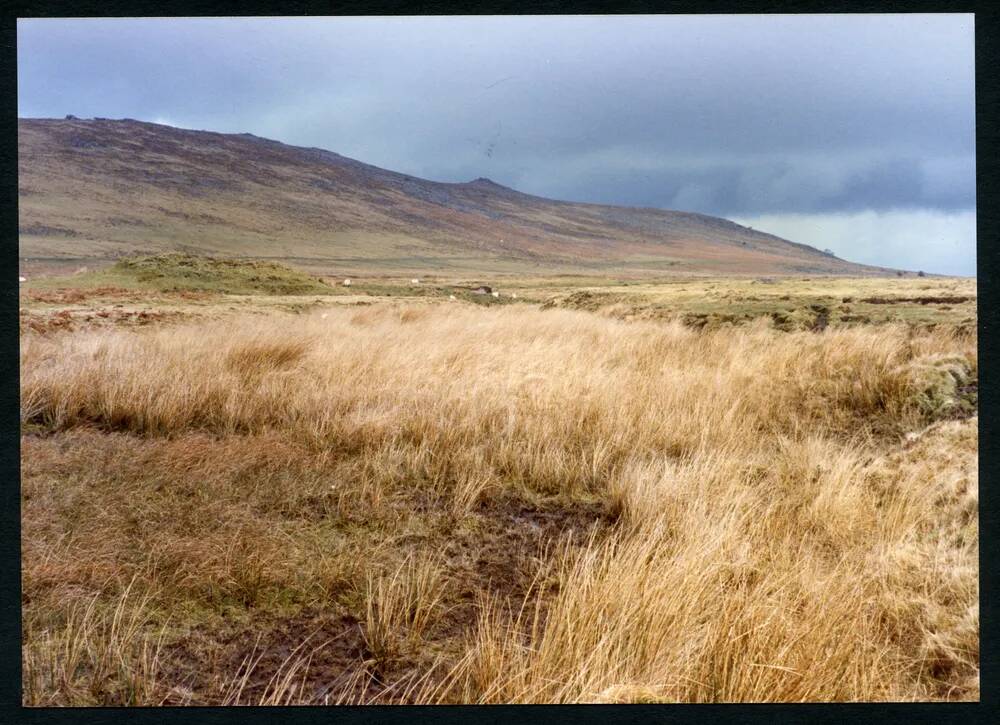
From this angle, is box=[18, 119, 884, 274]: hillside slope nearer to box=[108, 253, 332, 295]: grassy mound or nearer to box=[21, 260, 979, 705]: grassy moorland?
box=[108, 253, 332, 295]: grassy mound

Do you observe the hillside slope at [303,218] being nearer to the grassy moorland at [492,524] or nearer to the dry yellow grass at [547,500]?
the dry yellow grass at [547,500]

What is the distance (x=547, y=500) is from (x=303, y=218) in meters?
72.6

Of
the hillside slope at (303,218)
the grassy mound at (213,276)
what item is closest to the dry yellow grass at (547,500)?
the grassy mound at (213,276)

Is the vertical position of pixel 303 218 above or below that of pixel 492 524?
above

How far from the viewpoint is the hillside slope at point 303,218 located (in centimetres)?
5662

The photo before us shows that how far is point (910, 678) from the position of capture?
97.7 inches

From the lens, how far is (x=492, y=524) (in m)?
3.49

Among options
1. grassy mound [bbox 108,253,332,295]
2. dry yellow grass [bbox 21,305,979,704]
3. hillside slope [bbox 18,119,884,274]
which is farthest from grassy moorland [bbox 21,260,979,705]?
hillside slope [bbox 18,119,884,274]

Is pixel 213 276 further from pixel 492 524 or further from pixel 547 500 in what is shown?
pixel 492 524

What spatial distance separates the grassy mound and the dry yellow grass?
13393 mm

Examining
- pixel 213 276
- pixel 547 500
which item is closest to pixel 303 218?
pixel 213 276

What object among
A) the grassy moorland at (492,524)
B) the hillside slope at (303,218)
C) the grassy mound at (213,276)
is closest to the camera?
the grassy moorland at (492,524)

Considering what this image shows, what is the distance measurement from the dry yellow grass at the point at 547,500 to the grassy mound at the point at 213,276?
13.4m

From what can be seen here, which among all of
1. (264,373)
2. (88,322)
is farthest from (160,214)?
(264,373)
